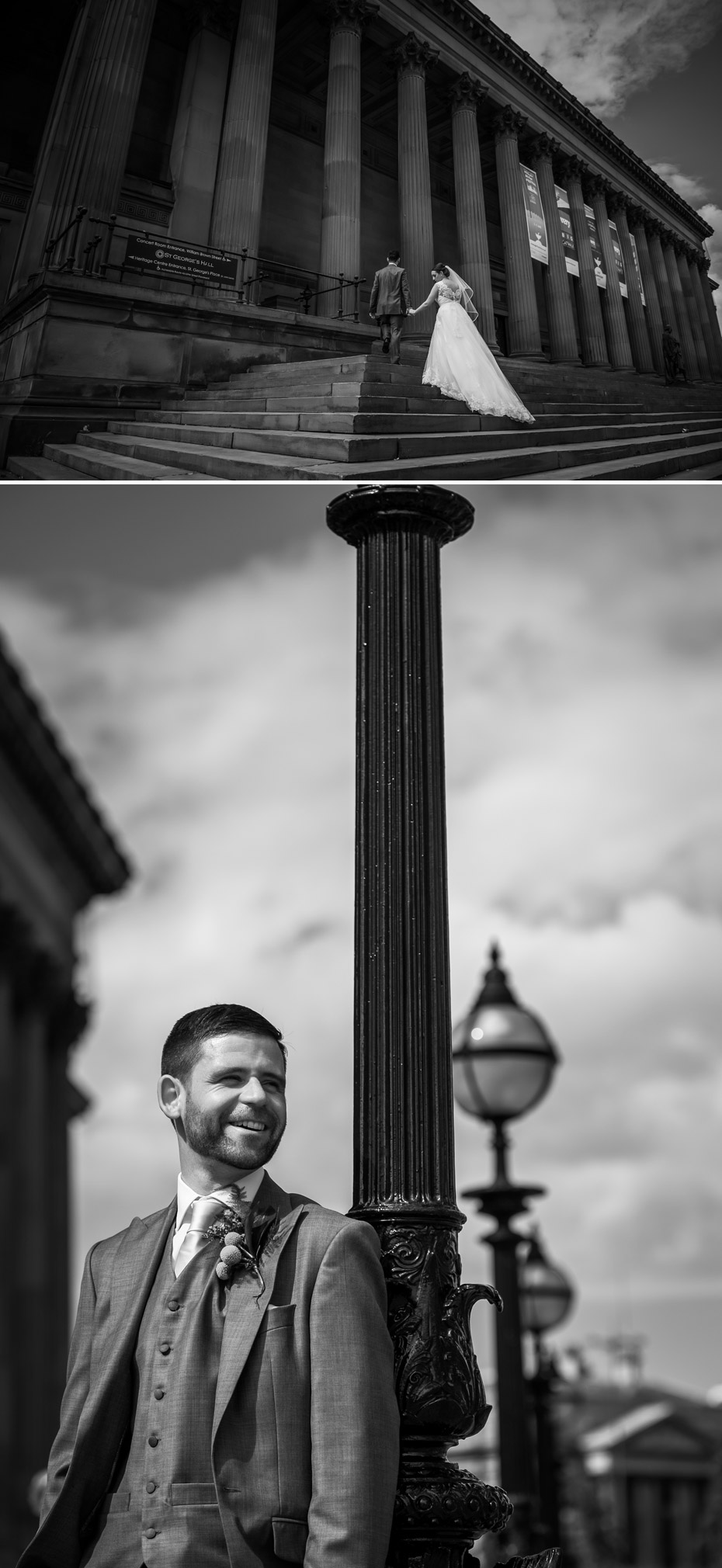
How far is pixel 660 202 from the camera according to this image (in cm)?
1333

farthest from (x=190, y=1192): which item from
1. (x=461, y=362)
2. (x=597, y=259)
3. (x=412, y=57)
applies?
(x=412, y=57)

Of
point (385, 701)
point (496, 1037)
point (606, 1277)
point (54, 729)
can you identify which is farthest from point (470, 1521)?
point (606, 1277)

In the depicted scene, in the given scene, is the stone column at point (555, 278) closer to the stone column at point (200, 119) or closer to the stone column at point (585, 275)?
the stone column at point (585, 275)

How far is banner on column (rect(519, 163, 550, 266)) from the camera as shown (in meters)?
15.5

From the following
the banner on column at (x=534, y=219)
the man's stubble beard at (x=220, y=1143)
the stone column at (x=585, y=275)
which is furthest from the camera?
the banner on column at (x=534, y=219)

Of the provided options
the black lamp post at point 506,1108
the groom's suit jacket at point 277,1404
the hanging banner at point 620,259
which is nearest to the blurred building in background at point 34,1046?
the hanging banner at point 620,259

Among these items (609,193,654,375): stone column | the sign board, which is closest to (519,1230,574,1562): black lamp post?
(609,193,654,375): stone column

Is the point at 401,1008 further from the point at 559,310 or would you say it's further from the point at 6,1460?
the point at 6,1460

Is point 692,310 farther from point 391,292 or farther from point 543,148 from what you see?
point 391,292

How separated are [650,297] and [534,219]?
11.4 ft

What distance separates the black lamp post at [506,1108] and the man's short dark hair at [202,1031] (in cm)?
415

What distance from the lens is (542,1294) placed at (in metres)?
12.9

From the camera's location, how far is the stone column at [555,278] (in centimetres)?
1462

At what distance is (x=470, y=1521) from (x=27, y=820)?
112 feet
